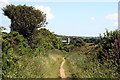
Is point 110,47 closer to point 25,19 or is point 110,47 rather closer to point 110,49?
point 110,49

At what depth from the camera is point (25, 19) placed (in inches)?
1041

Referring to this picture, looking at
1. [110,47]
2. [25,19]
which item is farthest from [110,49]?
[25,19]

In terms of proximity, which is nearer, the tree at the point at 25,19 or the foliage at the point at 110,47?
the foliage at the point at 110,47

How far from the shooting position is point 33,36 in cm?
2727

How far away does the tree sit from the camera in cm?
2653

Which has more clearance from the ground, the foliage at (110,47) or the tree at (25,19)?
the tree at (25,19)

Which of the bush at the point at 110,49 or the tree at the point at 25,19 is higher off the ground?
the tree at the point at 25,19

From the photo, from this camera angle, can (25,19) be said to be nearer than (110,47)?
No

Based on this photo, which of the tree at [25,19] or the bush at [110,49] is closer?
the bush at [110,49]

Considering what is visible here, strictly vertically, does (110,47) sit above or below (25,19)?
below

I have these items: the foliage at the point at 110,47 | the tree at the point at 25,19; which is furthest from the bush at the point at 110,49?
the tree at the point at 25,19

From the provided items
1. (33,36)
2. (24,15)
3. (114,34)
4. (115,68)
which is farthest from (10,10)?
(115,68)

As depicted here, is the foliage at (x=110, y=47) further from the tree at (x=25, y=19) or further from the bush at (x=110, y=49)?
the tree at (x=25, y=19)

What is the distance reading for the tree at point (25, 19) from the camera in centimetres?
2653
